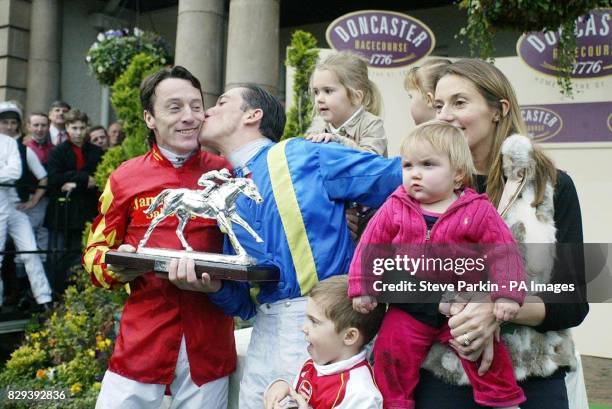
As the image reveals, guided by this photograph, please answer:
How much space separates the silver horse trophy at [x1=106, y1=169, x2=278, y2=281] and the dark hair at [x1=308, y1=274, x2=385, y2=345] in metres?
0.22

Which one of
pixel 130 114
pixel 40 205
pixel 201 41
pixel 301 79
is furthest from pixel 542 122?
pixel 40 205

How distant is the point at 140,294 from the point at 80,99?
10880mm

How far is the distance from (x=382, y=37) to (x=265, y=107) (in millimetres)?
4214

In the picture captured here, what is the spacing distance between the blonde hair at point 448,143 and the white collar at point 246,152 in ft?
2.37

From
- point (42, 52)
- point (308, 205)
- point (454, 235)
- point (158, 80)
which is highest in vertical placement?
point (42, 52)

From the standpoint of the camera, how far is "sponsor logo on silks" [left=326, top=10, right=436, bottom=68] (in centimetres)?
627

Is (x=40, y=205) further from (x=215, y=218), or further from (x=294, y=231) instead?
(x=294, y=231)

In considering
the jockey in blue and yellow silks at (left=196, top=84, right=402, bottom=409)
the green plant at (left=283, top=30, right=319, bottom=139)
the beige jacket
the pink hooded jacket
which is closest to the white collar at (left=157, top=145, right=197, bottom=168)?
the jockey in blue and yellow silks at (left=196, top=84, right=402, bottom=409)

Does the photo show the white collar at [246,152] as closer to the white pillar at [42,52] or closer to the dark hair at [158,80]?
the dark hair at [158,80]

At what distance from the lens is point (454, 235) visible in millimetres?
1624

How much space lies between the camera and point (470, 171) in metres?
1.70

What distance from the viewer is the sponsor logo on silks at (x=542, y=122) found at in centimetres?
584

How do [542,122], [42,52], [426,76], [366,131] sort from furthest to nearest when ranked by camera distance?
[42,52]
[542,122]
[366,131]
[426,76]

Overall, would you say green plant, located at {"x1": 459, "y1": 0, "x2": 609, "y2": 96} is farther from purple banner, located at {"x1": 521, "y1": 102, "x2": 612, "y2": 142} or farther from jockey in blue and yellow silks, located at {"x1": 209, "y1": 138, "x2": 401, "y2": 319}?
jockey in blue and yellow silks, located at {"x1": 209, "y1": 138, "x2": 401, "y2": 319}
